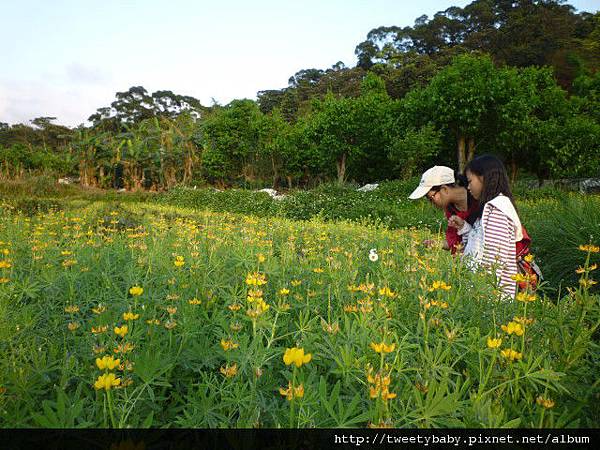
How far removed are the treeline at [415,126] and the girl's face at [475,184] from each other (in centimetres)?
1395

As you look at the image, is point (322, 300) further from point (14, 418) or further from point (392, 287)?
point (14, 418)

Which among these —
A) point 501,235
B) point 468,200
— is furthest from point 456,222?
point 501,235

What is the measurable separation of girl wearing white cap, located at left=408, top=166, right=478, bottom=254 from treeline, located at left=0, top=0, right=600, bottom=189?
13701 mm

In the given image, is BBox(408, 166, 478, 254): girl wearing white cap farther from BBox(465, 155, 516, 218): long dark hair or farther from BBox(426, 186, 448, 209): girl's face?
BBox(465, 155, 516, 218): long dark hair

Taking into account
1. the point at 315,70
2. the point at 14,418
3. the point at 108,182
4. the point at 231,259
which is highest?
the point at 315,70

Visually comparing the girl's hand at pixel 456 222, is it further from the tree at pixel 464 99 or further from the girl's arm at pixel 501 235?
the tree at pixel 464 99

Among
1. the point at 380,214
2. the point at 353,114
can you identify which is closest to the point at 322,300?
the point at 380,214

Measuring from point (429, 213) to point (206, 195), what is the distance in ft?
31.0

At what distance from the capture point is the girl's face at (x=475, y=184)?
308 centimetres

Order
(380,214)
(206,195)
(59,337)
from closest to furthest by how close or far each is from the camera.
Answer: (59,337), (380,214), (206,195)

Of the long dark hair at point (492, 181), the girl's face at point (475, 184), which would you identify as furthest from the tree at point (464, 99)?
the long dark hair at point (492, 181)

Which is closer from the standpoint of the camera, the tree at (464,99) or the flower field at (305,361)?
the flower field at (305,361)

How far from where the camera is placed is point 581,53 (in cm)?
2920

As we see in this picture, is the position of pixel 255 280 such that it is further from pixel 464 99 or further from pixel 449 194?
pixel 464 99
